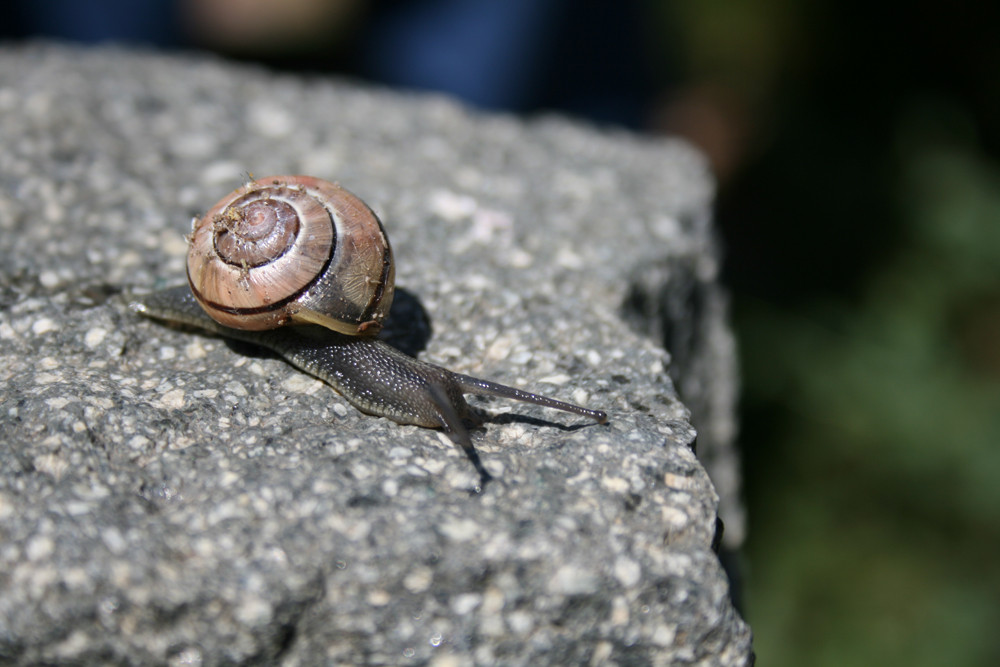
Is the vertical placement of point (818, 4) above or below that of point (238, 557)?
above

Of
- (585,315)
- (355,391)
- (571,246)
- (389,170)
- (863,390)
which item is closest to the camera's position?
(355,391)

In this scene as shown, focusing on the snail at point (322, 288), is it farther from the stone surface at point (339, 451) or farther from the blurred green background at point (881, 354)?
the blurred green background at point (881, 354)

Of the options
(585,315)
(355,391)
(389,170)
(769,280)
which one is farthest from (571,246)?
(769,280)

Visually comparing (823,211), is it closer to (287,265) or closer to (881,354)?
(881,354)

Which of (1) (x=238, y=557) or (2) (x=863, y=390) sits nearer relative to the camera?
(1) (x=238, y=557)

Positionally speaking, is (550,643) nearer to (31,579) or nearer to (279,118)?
(31,579)

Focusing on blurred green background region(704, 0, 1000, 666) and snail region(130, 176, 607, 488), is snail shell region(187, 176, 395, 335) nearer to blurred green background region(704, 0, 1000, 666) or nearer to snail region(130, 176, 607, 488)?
snail region(130, 176, 607, 488)
